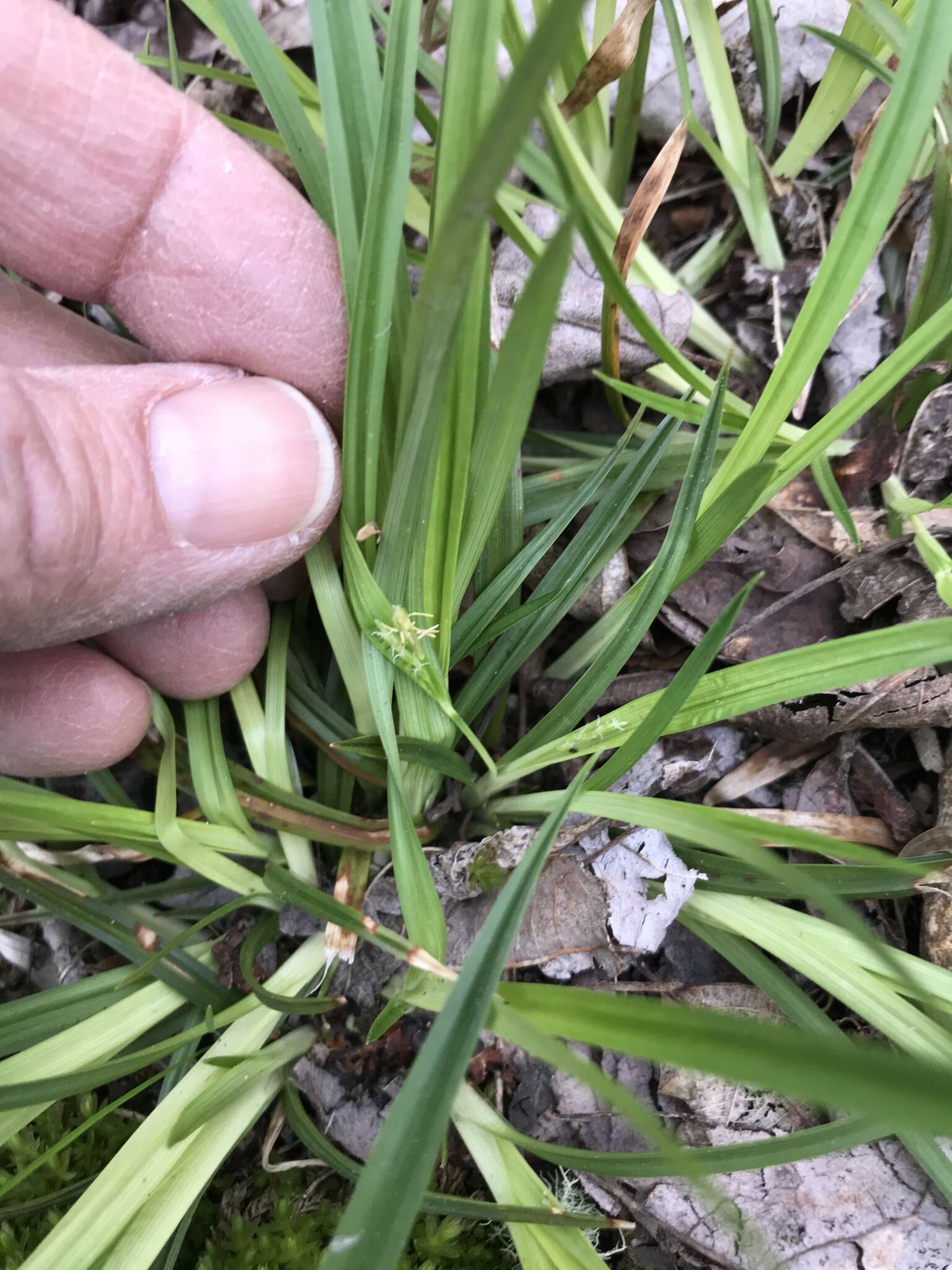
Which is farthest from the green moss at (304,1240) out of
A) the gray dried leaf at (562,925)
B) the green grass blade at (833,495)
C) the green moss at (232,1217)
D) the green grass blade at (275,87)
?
the green grass blade at (275,87)

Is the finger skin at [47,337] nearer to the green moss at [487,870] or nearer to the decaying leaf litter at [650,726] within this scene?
the decaying leaf litter at [650,726]

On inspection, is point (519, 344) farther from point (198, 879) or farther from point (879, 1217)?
point (879, 1217)

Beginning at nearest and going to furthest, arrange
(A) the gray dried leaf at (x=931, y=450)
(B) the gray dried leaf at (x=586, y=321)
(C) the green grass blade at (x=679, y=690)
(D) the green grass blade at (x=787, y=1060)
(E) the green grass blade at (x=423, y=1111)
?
(D) the green grass blade at (x=787, y=1060), (E) the green grass blade at (x=423, y=1111), (C) the green grass blade at (x=679, y=690), (A) the gray dried leaf at (x=931, y=450), (B) the gray dried leaf at (x=586, y=321)

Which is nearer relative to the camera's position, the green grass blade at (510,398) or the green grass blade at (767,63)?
the green grass blade at (510,398)

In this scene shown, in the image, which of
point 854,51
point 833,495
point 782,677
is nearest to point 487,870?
point 782,677

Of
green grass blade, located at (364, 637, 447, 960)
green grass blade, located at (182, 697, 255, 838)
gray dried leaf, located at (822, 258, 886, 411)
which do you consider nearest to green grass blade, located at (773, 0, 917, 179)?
gray dried leaf, located at (822, 258, 886, 411)

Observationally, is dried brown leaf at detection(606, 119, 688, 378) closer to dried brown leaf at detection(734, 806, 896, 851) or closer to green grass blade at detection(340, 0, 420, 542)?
green grass blade at detection(340, 0, 420, 542)

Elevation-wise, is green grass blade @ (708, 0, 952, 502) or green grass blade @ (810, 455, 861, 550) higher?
green grass blade @ (708, 0, 952, 502)
